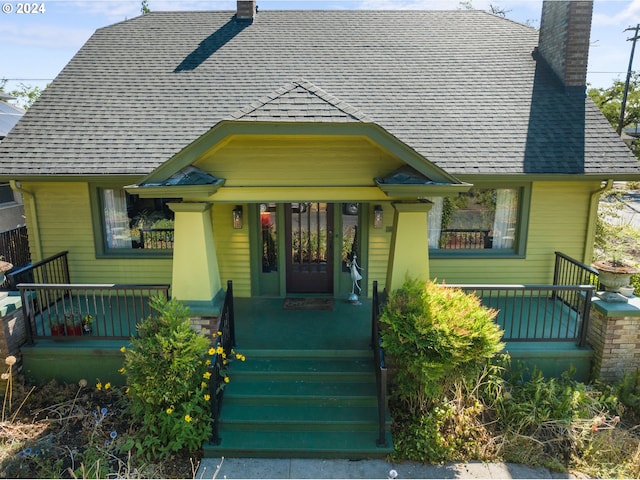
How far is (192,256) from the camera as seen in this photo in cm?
571

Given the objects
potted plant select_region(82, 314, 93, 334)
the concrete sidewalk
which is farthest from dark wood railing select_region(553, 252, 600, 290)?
potted plant select_region(82, 314, 93, 334)

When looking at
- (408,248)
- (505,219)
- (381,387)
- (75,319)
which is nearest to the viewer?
(381,387)

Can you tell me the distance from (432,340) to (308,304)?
3.28 metres

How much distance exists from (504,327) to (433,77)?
18.9 feet

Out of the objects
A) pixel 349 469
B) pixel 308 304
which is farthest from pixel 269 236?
pixel 349 469

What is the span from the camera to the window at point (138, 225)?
815 cm

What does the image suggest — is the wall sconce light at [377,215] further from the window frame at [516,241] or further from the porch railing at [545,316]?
the porch railing at [545,316]

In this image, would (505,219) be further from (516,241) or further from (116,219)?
(116,219)

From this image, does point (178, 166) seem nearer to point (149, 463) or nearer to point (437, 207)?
point (149, 463)

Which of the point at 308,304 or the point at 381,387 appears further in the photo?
the point at 308,304

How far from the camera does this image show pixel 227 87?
913 centimetres

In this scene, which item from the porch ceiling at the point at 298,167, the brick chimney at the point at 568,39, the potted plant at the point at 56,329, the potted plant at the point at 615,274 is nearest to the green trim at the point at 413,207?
the porch ceiling at the point at 298,167

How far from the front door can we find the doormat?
10.7 inches

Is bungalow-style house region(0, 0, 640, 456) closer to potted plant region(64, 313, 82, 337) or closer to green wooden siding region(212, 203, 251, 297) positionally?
green wooden siding region(212, 203, 251, 297)
